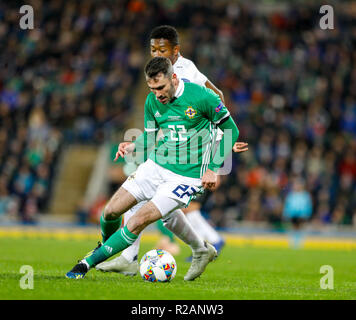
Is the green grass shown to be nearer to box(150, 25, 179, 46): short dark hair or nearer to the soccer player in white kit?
the soccer player in white kit

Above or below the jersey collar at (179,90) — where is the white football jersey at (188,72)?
above

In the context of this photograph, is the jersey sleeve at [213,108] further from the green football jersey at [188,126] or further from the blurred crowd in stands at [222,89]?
the blurred crowd in stands at [222,89]

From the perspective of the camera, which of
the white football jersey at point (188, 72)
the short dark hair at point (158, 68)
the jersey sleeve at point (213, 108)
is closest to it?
the short dark hair at point (158, 68)

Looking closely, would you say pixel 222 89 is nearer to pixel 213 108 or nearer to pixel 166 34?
pixel 166 34

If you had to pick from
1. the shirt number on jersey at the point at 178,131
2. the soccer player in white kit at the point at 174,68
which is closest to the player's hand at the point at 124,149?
the shirt number on jersey at the point at 178,131

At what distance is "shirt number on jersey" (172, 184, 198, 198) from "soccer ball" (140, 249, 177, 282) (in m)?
0.67

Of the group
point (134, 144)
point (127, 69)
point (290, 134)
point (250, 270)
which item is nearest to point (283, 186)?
point (290, 134)

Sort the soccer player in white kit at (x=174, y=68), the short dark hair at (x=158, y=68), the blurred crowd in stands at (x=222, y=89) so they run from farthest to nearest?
the blurred crowd in stands at (x=222, y=89) → the soccer player in white kit at (x=174, y=68) → the short dark hair at (x=158, y=68)

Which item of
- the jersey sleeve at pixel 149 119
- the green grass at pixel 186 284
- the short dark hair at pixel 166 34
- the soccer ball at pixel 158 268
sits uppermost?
the short dark hair at pixel 166 34

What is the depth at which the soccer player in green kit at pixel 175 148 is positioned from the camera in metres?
6.93

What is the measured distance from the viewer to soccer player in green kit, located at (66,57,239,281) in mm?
6934

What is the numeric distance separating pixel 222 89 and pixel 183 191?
50.1 ft

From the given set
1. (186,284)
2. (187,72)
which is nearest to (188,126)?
(187,72)

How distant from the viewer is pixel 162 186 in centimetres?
707
